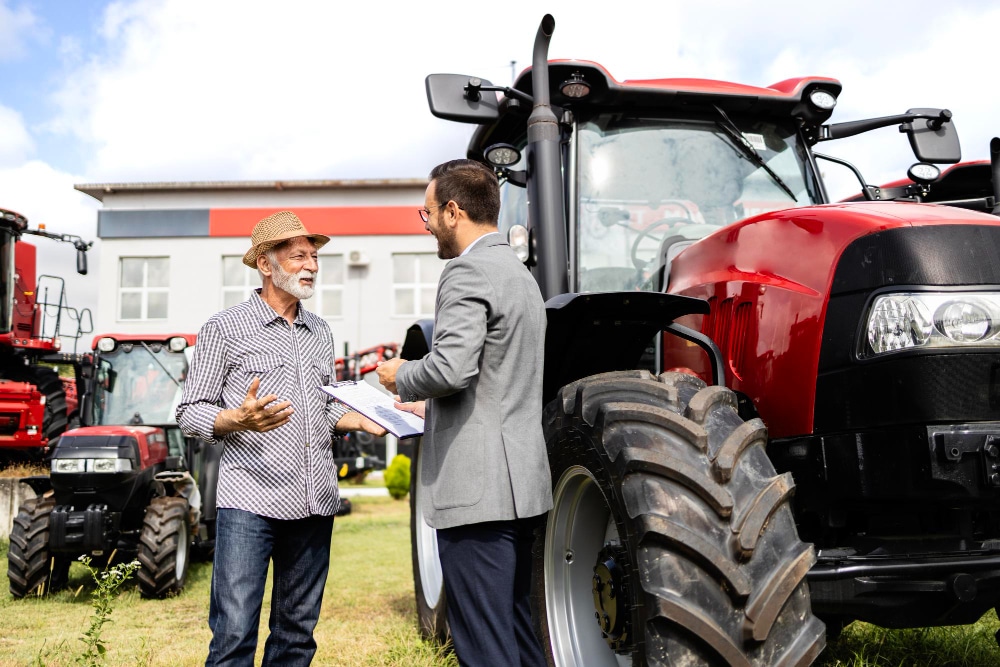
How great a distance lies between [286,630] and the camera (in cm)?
323

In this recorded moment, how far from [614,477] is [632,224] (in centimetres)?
170

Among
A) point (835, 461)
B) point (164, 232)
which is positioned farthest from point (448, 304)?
point (164, 232)

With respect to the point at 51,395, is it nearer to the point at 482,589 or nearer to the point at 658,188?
the point at 658,188

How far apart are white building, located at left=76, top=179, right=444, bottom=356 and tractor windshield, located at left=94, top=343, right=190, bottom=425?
1644 cm

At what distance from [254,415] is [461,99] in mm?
1540

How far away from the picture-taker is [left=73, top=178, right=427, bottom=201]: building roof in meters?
26.8

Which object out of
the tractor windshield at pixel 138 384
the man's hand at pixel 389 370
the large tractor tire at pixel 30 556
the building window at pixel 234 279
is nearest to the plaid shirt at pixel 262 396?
the man's hand at pixel 389 370

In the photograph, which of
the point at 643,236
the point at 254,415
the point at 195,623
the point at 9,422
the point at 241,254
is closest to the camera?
Answer: the point at 254,415

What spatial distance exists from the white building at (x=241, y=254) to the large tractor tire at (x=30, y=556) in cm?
1841

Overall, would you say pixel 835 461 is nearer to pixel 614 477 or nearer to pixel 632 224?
pixel 614 477

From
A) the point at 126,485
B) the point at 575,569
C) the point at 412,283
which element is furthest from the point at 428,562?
the point at 412,283

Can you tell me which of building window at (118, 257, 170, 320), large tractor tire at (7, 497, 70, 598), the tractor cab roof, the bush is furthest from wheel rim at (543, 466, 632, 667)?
building window at (118, 257, 170, 320)

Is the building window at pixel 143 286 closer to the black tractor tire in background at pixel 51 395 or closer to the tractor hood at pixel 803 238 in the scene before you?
the black tractor tire in background at pixel 51 395

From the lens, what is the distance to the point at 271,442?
10.3ft
